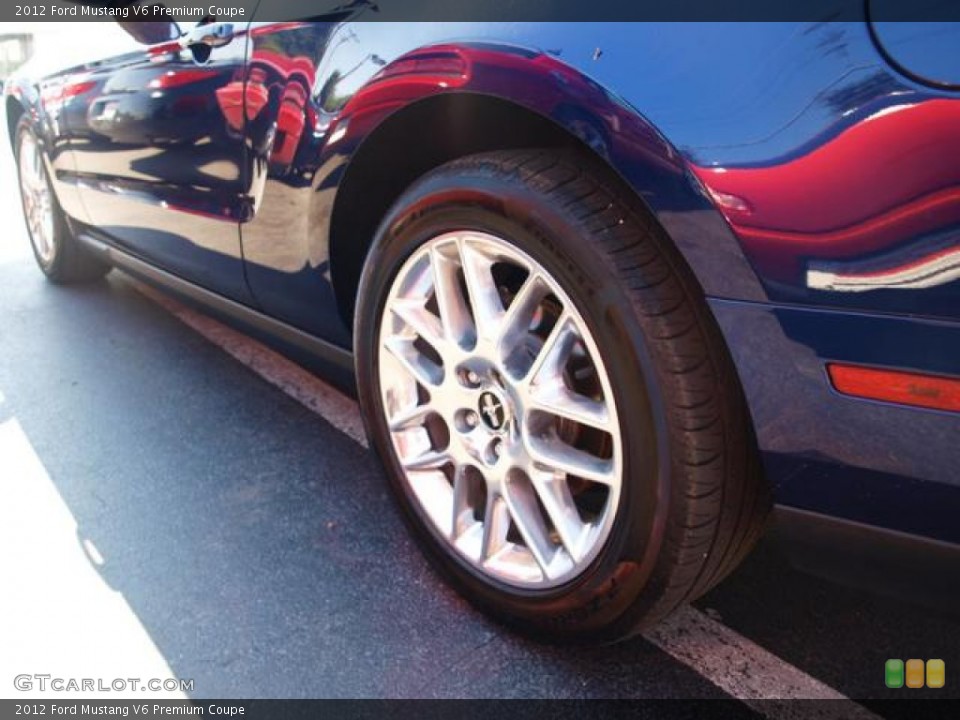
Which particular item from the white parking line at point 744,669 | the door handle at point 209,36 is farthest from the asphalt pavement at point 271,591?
the door handle at point 209,36

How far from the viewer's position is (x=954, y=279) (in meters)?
1.07

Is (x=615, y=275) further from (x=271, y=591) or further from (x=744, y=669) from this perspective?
(x=271, y=591)

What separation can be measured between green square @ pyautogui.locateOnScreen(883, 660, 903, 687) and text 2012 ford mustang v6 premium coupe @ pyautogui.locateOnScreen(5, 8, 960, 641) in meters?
0.42

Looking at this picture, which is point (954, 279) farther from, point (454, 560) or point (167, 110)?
point (167, 110)

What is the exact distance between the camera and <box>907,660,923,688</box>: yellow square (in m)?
1.62

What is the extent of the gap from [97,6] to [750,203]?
2.38 metres

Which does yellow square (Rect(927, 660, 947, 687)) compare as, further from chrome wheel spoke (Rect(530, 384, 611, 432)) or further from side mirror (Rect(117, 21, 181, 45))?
side mirror (Rect(117, 21, 181, 45))

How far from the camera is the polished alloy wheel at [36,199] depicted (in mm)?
4074

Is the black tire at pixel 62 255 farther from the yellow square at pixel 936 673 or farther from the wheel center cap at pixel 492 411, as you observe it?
the yellow square at pixel 936 673

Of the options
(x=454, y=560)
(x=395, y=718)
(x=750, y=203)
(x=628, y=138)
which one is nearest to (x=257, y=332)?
(x=454, y=560)

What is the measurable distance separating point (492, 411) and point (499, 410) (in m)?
0.02

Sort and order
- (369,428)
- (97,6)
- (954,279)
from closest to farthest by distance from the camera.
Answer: (954,279) < (369,428) < (97,6)

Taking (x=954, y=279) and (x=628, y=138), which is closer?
(x=954, y=279)

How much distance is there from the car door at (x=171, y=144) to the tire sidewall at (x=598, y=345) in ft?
2.38
